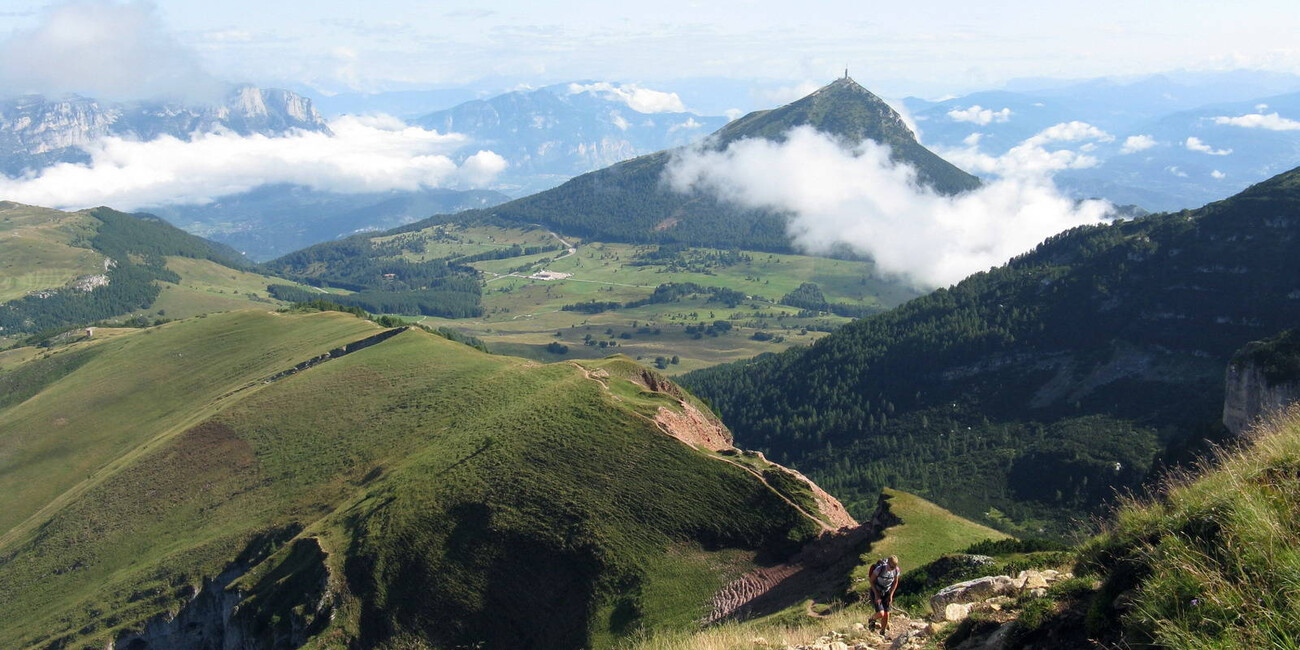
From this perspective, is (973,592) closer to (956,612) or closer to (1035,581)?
(1035,581)

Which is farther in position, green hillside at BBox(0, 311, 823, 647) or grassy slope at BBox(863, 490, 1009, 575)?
green hillside at BBox(0, 311, 823, 647)

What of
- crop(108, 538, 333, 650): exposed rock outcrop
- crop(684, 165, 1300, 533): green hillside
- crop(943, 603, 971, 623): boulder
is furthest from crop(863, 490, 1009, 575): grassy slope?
crop(684, 165, 1300, 533): green hillside

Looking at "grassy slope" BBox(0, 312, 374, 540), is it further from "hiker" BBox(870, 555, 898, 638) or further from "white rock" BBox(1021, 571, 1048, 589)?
"white rock" BBox(1021, 571, 1048, 589)

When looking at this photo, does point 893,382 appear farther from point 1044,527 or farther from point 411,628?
point 411,628

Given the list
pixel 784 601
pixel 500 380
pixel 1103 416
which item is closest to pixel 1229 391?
→ pixel 1103 416

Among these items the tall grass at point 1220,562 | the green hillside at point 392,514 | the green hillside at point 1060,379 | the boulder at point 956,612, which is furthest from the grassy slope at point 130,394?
the tall grass at point 1220,562

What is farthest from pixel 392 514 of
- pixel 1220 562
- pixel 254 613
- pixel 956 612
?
pixel 1220 562
